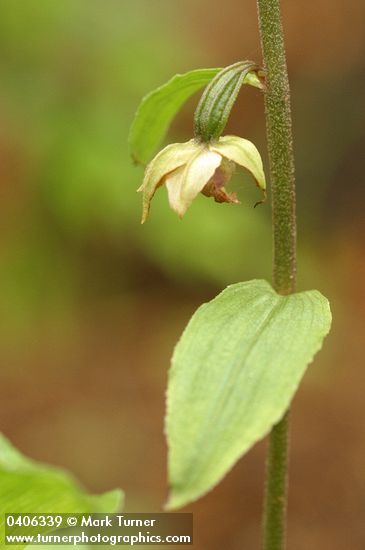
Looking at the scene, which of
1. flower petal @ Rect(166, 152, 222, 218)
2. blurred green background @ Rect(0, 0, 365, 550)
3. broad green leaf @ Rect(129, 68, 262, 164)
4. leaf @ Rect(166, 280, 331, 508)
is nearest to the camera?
leaf @ Rect(166, 280, 331, 508)

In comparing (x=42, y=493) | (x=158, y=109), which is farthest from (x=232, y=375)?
(x=158, y=109)

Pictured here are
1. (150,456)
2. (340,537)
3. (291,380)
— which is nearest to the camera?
(291,380)

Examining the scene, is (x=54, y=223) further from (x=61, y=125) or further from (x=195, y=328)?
(x=195, y=328)

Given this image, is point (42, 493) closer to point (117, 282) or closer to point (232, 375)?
point (232, 375)

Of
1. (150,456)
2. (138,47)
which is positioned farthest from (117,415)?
(138,47)

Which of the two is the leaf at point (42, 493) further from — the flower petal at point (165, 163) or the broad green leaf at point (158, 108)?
the broad green leaf at point (158, 108)

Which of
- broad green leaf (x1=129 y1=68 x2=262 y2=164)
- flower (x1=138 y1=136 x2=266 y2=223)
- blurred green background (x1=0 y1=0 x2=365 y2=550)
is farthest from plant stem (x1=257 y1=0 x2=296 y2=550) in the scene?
blurred green background (x1=0 y1=0 x2=365 y2=550)

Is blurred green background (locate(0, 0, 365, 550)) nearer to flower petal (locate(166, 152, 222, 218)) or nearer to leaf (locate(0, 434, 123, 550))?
leaf (locate(0, 434, 123, 550))
